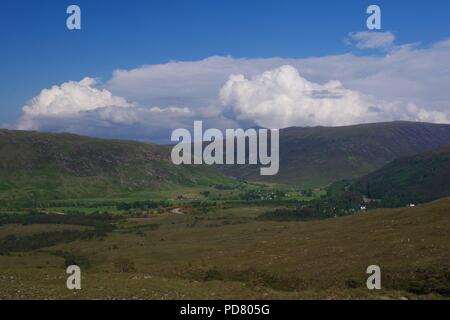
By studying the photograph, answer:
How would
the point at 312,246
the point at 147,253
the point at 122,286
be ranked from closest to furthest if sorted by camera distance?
the point at 122,286
the point at 312,246
the point at 147,253

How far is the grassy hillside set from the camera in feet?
123

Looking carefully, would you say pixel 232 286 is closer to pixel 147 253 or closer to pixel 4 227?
pixel 147 253

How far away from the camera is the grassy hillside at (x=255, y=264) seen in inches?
1474

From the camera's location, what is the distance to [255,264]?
225ft

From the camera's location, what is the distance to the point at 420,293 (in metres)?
40.8

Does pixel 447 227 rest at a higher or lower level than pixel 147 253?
higher

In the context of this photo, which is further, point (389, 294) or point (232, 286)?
point (232, 286)

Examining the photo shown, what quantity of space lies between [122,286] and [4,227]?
162 meters
